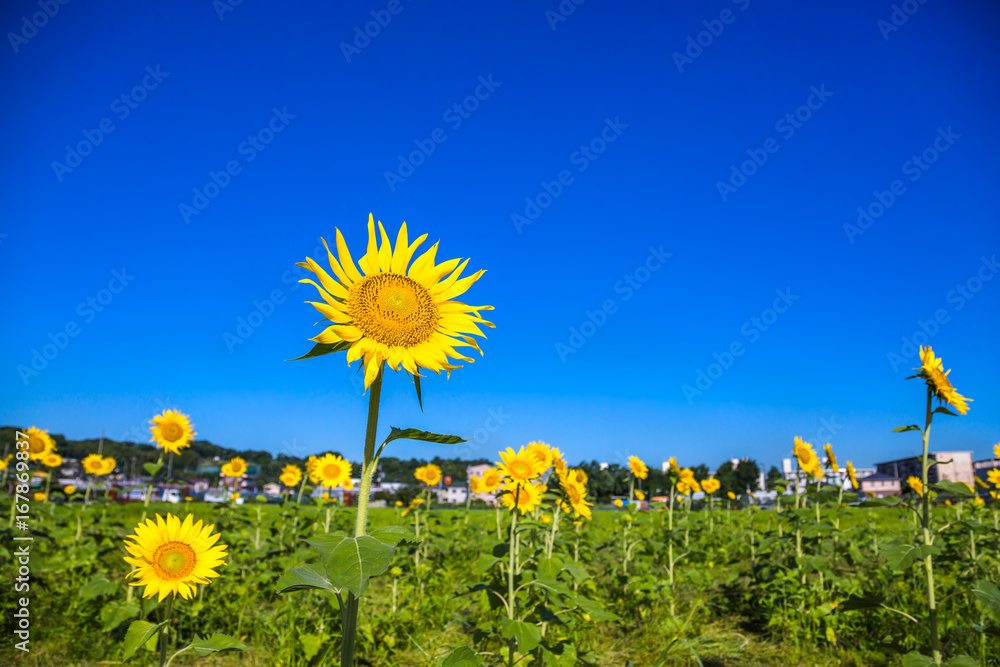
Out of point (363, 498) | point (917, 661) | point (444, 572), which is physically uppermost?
point (363, 498)

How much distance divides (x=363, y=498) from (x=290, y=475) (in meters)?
7.86

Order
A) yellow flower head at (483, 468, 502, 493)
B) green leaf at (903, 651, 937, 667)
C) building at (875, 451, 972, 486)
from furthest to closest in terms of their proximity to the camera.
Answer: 1. yellow flower head at (483, 468, 502, 493)
2. building at (875, 451, 972, 486)
3. green leaf at (903, 651, 937, 667)

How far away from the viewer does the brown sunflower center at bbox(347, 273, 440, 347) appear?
1.86 metres

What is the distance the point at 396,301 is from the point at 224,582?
228 inches

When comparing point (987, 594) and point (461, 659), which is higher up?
point (987, 594)

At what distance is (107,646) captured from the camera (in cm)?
480

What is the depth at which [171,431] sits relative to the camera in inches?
212

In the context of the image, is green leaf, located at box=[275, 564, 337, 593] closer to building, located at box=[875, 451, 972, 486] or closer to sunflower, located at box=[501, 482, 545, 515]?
sunflower, located at box=[501, 482, 545, 515]

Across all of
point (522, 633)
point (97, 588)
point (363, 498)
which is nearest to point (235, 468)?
point (97, 588)

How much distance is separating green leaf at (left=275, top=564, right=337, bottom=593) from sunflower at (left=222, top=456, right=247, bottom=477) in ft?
25.5

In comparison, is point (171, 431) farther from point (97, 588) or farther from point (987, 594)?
point (987, 594)

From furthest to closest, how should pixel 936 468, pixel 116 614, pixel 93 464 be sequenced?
1. pixel 936 468
2. pixel 93 464
3. pixel 116 614

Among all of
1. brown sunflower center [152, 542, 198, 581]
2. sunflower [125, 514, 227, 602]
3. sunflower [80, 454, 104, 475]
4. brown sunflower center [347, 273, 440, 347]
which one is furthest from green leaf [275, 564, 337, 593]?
sunflower [80, 454, 104, 475]

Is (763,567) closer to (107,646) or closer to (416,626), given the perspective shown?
(416,626)
